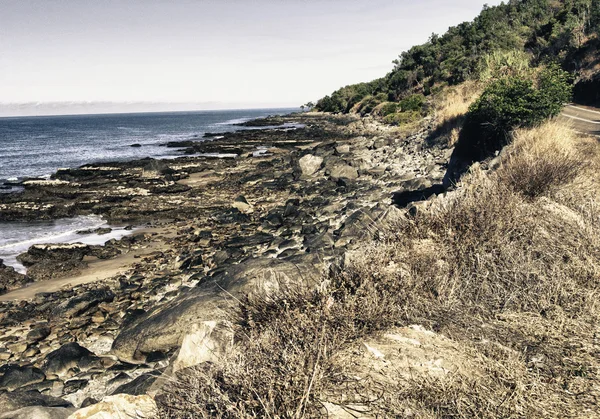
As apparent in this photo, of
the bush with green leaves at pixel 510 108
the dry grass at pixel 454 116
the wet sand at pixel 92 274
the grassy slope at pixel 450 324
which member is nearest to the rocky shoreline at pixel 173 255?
the wet sand at pixel 92 274

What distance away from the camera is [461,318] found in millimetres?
3992

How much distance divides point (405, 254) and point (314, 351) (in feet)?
7.86

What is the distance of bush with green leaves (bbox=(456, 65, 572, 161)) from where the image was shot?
1077cm

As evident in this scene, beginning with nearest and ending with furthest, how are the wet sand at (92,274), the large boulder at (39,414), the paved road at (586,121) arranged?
the large boulder at (39,414), the wet sand at (92,274), the paved road at (586,121)

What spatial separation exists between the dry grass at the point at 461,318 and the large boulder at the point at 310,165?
17472 mm

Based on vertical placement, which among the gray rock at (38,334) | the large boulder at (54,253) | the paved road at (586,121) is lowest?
the gray rock at (38,334)

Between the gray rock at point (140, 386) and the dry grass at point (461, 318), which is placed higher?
the dry grass at point (461, 318)

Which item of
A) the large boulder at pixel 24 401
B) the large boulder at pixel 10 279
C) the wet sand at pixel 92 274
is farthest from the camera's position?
the large boulder at pixel 10 279

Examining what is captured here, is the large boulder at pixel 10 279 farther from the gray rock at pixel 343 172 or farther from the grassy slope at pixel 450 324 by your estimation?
the gray rock at pixel 343 172

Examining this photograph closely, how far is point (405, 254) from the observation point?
4977mm

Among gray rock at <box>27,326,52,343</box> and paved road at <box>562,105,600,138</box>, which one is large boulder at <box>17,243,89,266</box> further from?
paved road at <box>562,105,600,138</box>

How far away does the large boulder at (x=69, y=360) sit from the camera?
6637 mm

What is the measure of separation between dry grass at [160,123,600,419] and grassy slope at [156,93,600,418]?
0.01 m

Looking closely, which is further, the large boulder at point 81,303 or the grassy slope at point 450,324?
the large boulder at point 81,303
